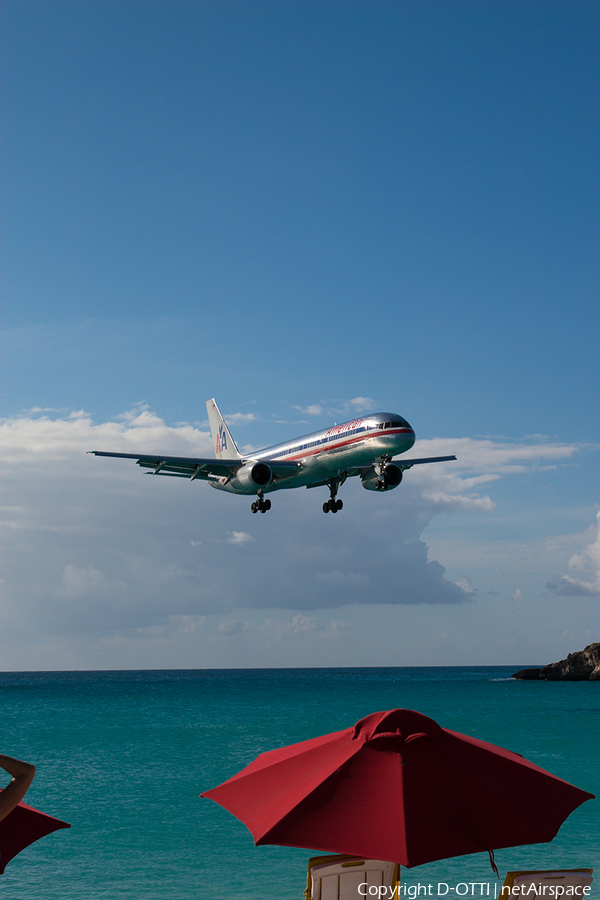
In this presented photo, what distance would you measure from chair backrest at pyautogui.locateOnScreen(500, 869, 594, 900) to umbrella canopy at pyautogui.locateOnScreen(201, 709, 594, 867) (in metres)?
1.18

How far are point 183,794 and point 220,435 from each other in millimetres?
26807

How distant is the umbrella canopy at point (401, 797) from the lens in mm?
Result: 5723

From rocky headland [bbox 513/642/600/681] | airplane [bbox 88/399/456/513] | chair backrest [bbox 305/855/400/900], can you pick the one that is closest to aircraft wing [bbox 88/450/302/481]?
airplane [bbox 88/399/456/513]

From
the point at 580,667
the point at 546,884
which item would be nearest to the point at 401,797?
the point at 546,884

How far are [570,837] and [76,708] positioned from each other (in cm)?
6755

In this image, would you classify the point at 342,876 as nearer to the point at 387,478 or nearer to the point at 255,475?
the point at 387,478

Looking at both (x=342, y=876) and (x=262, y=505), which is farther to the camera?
(x=262, y=505)

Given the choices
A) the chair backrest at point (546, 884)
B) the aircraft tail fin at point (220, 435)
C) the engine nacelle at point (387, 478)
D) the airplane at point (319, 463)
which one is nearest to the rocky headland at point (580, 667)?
the aircraft tail fin at point (220, 435)

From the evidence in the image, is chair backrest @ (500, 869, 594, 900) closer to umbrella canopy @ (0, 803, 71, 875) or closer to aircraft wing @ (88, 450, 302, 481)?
umbrella canopy @ (0, 803, 71, 875)

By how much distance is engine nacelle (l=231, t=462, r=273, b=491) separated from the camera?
35156 millimetres

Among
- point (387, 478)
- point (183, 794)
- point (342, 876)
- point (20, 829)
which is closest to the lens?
point (20, 829)

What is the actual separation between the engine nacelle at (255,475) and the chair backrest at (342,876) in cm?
2771

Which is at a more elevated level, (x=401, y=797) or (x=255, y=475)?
(x=255, y=475)

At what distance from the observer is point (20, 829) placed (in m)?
6.19
